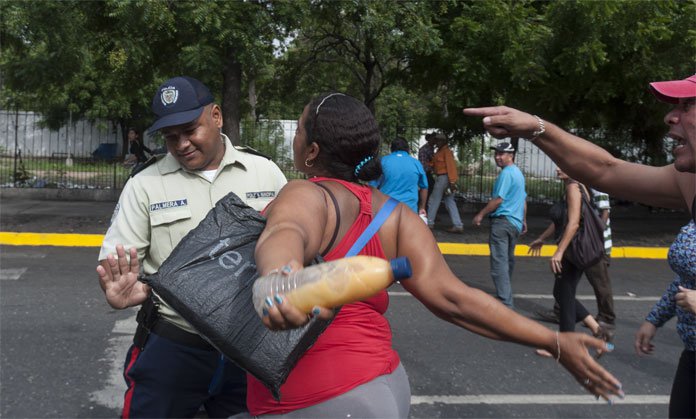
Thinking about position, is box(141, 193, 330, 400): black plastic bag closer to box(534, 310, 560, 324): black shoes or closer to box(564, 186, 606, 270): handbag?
box(564, 186, 606, 270): handbag

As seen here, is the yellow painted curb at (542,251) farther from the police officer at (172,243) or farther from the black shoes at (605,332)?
the police officer at (172,243)

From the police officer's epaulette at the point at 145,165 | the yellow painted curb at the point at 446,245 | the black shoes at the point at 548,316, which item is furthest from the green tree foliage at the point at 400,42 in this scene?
the police officer's epaulette at the point at 145,165

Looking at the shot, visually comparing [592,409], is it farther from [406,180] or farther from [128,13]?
[128,13]

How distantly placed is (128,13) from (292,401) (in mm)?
8958

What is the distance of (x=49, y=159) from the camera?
761 inches

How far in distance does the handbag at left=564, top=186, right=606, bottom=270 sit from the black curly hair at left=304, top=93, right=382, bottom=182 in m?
4.48

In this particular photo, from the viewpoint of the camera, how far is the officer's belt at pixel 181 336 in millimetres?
3008

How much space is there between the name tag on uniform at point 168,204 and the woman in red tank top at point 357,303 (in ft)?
2.78

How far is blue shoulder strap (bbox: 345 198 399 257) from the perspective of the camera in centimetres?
219

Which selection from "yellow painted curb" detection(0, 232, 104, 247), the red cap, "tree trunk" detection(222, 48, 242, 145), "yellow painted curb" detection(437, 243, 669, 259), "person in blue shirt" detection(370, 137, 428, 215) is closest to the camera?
the red cap

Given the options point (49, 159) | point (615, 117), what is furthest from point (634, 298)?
point (49, 159)

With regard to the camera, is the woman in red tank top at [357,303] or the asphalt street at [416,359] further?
the asphalt street at [416,359]

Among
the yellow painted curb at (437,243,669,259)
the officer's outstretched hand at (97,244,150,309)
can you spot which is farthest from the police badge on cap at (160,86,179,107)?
the yellow painted curb at (437,243,669,259)

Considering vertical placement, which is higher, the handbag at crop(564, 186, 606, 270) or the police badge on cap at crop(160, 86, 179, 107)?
the police badge on cap at crop(160, 86, 179, 107)
